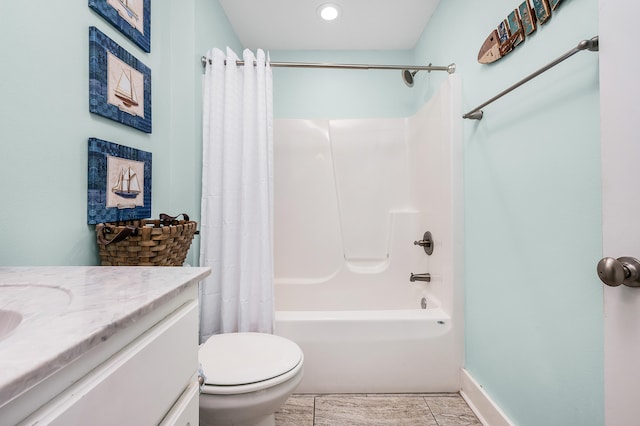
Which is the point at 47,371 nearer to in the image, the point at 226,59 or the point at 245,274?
the point at 245,274

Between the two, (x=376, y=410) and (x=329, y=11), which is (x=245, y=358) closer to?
(x=376, y=410)

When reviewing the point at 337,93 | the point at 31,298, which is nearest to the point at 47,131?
the point at 31,298

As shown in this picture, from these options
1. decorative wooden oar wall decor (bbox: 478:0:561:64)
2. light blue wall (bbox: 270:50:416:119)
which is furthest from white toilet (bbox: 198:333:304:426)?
light blue wall (bbox: 270:50:416:119)

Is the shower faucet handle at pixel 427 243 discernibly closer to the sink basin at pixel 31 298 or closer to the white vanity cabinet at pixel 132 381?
the white vanity cabinet at pixel 132 381

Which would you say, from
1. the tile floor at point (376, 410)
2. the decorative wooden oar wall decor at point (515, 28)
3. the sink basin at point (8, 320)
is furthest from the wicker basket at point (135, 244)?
the decorative wooden oar wall decor at point (515, 28)

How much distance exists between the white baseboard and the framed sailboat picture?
191 centimetres

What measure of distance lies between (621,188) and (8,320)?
109 centimetres

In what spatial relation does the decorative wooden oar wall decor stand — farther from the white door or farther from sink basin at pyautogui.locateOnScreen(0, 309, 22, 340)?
sink basin at pyautogui.locateOnScreen(0, 309, 22, 340)

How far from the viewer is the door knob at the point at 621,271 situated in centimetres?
55

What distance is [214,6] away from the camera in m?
A: 1.87

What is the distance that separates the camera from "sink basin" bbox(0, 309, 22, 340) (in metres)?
0.47

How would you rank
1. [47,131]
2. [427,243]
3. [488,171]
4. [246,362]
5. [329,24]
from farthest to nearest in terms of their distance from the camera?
[329,24]
[427,243]
[488,171]
[246,362]
[47,131]

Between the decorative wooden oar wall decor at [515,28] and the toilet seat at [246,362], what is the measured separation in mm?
1450

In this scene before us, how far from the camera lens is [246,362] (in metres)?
1.10
